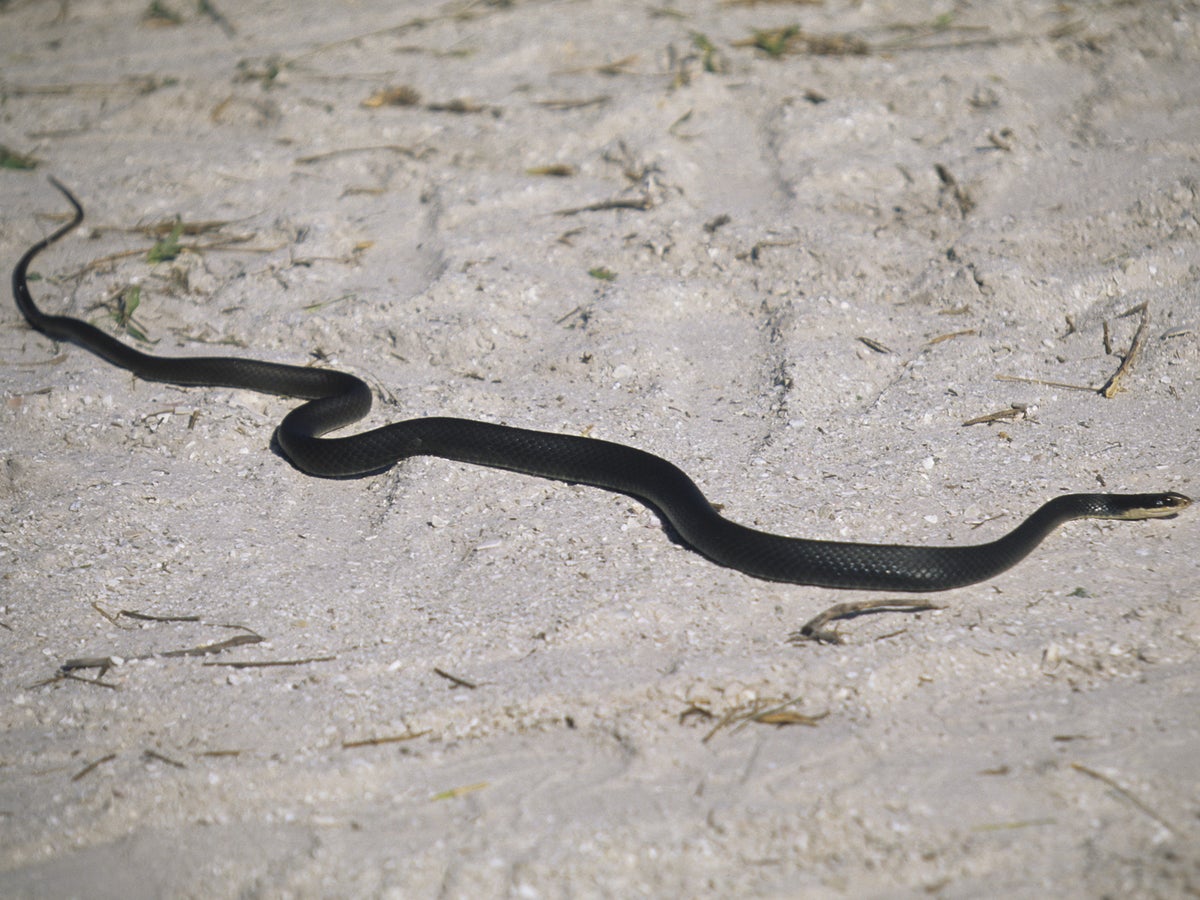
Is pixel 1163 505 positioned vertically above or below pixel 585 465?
above

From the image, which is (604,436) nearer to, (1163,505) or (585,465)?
(585,465)

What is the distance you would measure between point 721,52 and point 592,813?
5.24 m

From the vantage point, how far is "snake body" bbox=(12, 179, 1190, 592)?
10.6 ft

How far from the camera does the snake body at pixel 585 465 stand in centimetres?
322

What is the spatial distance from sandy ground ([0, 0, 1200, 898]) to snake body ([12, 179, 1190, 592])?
87 mm

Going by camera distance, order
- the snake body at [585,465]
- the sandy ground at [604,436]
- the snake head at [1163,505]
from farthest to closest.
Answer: the snake head at [1163,505]
the snake body at [585,465]
the sandy ground at [604,436]

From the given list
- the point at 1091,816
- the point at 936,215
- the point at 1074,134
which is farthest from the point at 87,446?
the point at 1074,134

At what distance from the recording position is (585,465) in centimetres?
385

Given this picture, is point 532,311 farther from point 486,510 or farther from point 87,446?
point 87,446

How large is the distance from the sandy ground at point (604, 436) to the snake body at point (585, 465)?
87mm

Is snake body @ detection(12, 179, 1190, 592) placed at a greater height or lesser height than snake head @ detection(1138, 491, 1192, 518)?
lesser

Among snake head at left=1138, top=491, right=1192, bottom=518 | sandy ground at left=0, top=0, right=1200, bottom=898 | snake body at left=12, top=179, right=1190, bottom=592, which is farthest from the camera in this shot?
snake head at left=1138, top=491, right=1192, bottom=518

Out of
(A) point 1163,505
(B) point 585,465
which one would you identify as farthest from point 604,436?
(A) point 1163,505

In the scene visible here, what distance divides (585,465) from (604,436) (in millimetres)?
259
